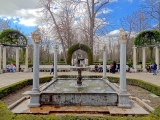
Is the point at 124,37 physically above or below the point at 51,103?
above

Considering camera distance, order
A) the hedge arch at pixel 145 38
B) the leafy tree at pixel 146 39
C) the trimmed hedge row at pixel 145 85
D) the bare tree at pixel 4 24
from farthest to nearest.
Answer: the bare tree at pixel 4 24, the hedge arch at pixel 145 38, the leafy tree at pixel 146 39, the trimmed hedge row at pixel 145 85

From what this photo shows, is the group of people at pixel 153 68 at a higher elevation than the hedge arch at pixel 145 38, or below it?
below

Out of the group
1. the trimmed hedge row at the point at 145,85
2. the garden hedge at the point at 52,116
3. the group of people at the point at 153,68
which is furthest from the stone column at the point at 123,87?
the group of people at the point at 153,68

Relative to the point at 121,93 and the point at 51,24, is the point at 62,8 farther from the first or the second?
the point at 121,93

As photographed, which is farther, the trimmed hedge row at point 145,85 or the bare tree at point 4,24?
the bare tree at point 4,24

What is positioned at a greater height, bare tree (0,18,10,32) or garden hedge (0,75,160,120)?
bare tree (0,18,10,32)

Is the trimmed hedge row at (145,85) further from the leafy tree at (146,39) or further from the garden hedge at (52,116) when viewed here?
the leafy tree at (146,39)

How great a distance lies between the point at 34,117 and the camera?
418 cm

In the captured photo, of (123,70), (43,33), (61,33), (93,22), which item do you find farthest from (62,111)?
(43,33)

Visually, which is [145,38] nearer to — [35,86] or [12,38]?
[12,38]

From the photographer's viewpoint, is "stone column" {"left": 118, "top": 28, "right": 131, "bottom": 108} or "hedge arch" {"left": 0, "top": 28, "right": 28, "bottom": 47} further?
"hedge arch" {"left": 0, "top": 28, "right": 28, "bottom": 47}

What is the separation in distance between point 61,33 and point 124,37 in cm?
2481

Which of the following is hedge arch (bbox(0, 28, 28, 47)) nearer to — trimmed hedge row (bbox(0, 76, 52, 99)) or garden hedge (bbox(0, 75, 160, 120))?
garden hedge (bbox(0, 75, 160, 120))

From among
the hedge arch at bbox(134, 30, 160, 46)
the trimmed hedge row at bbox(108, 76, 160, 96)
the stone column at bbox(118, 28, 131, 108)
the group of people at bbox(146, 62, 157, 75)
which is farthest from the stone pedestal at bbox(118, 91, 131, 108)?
the hedge arch at bbox(134, 30, 160, 46)
